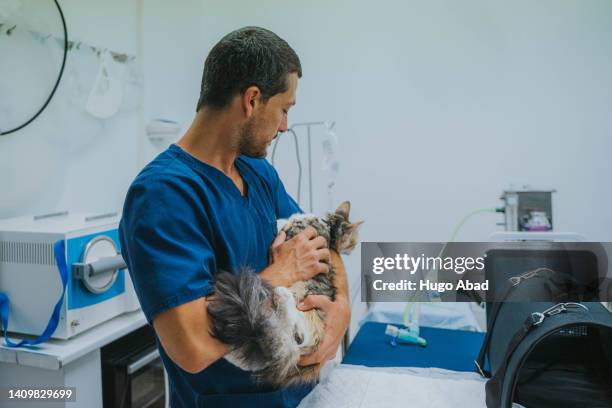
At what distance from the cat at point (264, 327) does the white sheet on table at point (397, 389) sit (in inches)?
12.5

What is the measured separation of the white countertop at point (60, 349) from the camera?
4.18ft

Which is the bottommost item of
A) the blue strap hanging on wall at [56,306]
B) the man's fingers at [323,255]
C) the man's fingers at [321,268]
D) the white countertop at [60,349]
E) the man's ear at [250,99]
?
the white countertop at [60,349]

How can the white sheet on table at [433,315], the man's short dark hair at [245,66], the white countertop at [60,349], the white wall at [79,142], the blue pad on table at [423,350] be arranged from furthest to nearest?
the white sheet on table at [433,315] → the white wall at [79,142] → the blue pad on table at [423,350] → the white countertop at [60,349] → the man's short dark hair at [245,66]

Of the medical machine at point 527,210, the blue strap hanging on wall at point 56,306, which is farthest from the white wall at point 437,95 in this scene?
Answer: the blue strap hanging on wall at point 56,306

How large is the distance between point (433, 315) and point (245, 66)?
1.44 m

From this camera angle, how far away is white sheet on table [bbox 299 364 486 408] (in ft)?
3.78

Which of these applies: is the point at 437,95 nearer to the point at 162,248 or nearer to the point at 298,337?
the point at 298,337

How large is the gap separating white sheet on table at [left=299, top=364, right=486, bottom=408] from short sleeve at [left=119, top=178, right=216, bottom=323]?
590 mm

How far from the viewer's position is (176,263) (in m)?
0.74

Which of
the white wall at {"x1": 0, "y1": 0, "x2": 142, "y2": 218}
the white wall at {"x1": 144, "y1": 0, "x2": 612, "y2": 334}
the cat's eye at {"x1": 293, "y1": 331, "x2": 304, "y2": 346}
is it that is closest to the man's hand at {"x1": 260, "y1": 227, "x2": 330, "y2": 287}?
the cat's eye at {"x1": 293, "y1": 331, "x2": 304, "y2": 346}

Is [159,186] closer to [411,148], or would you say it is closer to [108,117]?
[108,117]

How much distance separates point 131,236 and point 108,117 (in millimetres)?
1532

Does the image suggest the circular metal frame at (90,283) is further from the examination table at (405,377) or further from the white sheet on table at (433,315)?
the white sheet on table at (433,315)

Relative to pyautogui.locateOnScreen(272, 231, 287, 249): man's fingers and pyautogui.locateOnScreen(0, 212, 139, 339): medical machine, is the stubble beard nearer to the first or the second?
pyautogui.locateOnScreen(272, 231, 287, 249): man's fingers
